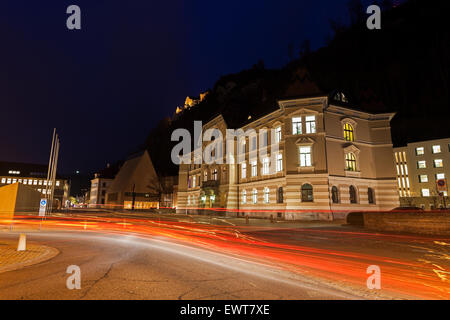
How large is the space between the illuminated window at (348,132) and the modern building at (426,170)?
34.7m

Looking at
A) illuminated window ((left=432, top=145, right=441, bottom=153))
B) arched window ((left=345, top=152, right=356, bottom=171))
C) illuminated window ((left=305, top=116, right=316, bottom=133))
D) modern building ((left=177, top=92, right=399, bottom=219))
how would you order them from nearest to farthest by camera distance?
modern building ((left=177, top=92, right=399, bottom=219))
illuminated window ((left=305, top=116, right=316, bottom=133))
arched window ((left=345, top=152, right=356, bottom=171))
illuminated window ((left=432, top=145, right=441, bottom=153))

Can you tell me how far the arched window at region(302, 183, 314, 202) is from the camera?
27.6m

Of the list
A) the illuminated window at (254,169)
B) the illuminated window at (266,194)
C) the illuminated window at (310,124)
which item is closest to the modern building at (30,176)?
the illuminated window at (254,169)

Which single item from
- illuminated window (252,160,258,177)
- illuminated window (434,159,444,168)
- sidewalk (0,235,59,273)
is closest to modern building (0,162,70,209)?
illuminated window (252,160,258,177)

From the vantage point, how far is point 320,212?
1051 inches

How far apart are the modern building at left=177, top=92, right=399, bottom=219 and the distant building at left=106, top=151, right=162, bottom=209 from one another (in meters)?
54.3

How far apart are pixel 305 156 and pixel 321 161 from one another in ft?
6.10

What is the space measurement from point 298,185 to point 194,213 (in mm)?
25885

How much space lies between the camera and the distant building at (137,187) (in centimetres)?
7850

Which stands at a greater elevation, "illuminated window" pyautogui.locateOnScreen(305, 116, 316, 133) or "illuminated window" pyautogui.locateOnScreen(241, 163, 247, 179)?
"illuminated window" pyautogui.locateOnScreen(305, 116, 316, 133)

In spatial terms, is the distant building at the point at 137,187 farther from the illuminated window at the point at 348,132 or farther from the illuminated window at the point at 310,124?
the illuminated window at the point at 348,132

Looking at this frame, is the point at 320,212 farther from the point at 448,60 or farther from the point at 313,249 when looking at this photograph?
the point at 448,60

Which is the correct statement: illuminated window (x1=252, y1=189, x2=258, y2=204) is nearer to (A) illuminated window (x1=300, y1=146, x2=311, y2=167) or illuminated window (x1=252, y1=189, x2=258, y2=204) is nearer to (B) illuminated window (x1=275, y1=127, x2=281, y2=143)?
(B) illuminated window (x1=275, y1=127, x2=281, y2=143)

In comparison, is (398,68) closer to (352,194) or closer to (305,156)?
(352,194)
